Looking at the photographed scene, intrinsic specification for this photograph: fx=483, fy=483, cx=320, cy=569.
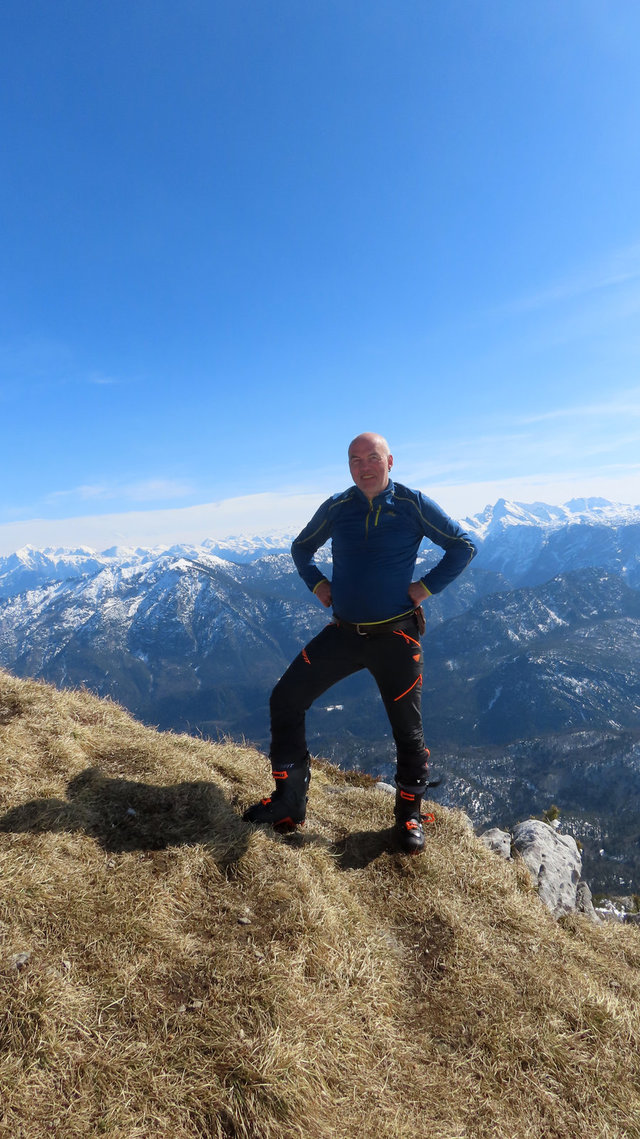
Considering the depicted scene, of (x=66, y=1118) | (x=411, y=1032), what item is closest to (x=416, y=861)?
(x=411, y=1032)

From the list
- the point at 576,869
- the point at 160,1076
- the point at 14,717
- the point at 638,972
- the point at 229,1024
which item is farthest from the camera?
the point at 576,869

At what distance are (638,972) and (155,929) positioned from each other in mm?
6425

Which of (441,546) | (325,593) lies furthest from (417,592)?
(325,593)

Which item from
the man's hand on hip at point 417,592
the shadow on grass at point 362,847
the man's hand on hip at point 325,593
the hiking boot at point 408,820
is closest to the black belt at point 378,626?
the man's hand on hip at point 417,592

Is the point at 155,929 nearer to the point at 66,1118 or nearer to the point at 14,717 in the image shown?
the point at 66,1118

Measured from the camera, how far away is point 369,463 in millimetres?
8211

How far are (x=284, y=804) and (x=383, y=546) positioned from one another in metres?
4.63

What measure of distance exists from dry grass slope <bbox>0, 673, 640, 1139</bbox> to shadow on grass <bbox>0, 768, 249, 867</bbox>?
3 centimetres

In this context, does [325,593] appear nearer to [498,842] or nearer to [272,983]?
[272,983]

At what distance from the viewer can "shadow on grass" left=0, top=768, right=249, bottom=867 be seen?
6.73 metres

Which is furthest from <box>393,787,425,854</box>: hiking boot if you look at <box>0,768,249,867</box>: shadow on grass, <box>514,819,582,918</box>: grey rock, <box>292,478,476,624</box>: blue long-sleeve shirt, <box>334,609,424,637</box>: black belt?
<box>292,478,476,624</box>: blue long-sleeve shirt

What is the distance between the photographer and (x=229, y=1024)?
4.45 meters

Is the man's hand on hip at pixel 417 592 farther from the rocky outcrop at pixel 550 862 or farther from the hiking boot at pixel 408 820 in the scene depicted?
the rocky outcrop at pixel 550 862

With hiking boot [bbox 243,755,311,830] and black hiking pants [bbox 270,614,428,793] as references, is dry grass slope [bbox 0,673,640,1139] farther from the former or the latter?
black hiking pants [bbox 270,614,428,793]
